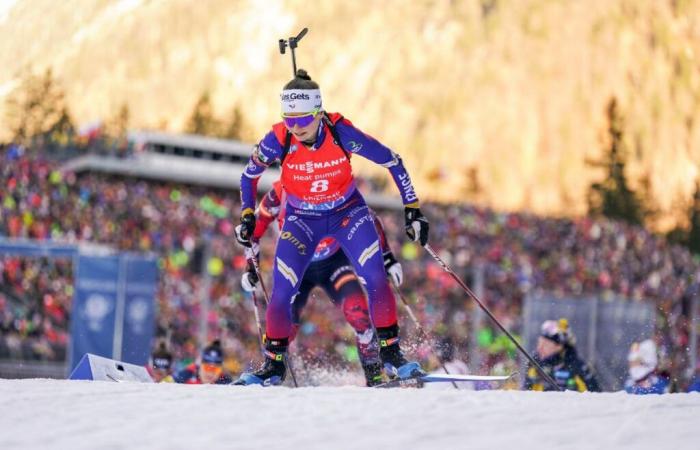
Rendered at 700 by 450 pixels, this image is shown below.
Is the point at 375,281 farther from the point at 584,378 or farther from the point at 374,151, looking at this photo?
the point at 584,378

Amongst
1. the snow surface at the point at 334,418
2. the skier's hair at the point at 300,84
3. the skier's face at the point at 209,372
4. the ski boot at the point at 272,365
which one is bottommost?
the skier's face at the point at 209,372

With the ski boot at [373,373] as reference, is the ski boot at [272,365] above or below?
above

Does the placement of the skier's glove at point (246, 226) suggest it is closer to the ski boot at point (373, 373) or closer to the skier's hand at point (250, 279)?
the skier's hand at point (250, 279)

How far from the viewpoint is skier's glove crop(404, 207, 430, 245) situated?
7.71 m

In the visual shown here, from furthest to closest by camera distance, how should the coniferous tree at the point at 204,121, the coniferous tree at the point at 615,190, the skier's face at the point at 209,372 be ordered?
the coniferous tree at the point at 204,121, the coniferous tree at the point at 615,190, the skier's face at the point at 209,372

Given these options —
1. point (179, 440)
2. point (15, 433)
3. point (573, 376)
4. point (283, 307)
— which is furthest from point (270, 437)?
point (573, 376)

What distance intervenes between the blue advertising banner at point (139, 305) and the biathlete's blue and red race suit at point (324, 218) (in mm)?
7639

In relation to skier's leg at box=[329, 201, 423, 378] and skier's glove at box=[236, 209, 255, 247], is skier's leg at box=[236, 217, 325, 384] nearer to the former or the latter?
skier's leg at box=[329, 201, 423, 378]

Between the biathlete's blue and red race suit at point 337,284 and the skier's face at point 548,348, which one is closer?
the biathlete's blue and red race suit at point 337,284

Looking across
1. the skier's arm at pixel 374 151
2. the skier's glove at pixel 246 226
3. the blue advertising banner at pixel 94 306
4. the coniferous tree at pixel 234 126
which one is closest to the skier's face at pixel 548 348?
the skier's arm at pixel 374 151

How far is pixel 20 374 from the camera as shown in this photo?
17375 millimetres

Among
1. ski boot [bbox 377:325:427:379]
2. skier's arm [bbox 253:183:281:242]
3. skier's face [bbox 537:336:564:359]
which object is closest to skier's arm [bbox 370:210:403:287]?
ski boot [bbox 377:325:427:379]

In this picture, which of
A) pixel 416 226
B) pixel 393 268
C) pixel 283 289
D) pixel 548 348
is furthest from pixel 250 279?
pixel 548 348

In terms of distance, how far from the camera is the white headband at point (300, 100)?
286 inches
